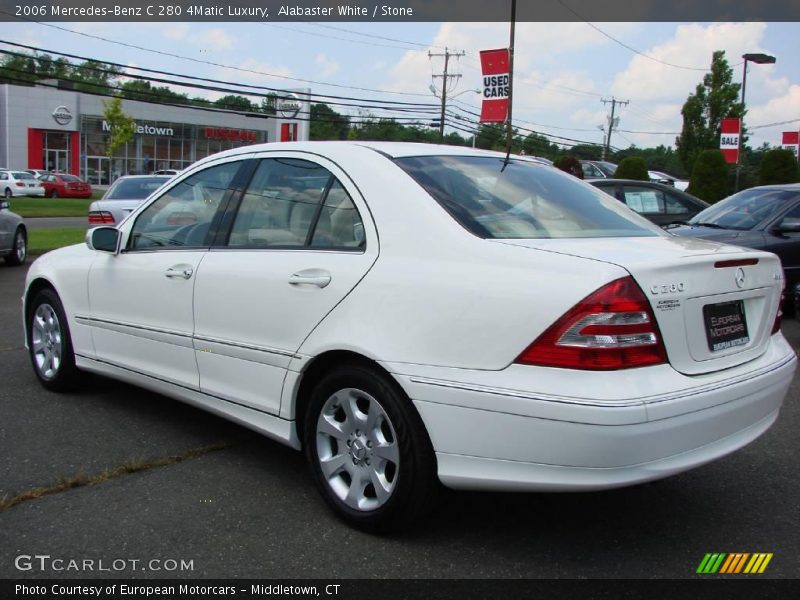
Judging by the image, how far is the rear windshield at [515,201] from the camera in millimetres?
3381

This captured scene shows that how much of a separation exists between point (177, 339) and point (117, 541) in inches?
49.7

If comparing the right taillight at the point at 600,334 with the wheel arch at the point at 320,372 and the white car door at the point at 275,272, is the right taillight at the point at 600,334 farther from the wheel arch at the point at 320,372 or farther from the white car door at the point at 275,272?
the white car door at the point at 275,272

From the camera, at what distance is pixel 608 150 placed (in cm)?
7688

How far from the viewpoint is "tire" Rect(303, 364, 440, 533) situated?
10.3 feet

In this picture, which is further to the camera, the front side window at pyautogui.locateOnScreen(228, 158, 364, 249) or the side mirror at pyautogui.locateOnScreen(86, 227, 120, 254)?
the side mirror at pyautogui.locateOnScreen(86, 227, 120, 254)

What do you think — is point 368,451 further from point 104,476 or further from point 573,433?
point 104,476

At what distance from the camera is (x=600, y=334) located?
280 centimetres

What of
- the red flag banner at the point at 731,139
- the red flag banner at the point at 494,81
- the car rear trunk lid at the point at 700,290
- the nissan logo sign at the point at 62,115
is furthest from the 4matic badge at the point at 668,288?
the nissan logo sign at the point at 62,115

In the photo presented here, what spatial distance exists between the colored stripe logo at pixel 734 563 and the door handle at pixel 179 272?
9.10ft

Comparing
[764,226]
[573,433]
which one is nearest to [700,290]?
[573,433]

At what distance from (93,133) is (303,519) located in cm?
6245

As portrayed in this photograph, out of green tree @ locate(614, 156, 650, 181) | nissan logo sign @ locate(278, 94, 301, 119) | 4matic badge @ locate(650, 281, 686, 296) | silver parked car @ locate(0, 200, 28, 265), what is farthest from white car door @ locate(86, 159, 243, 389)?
nissan logo sign @ locate(278, 94, 301, 119)

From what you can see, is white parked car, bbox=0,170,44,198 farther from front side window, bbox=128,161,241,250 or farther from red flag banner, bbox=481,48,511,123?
front side window, bbox=128,161,241,250
